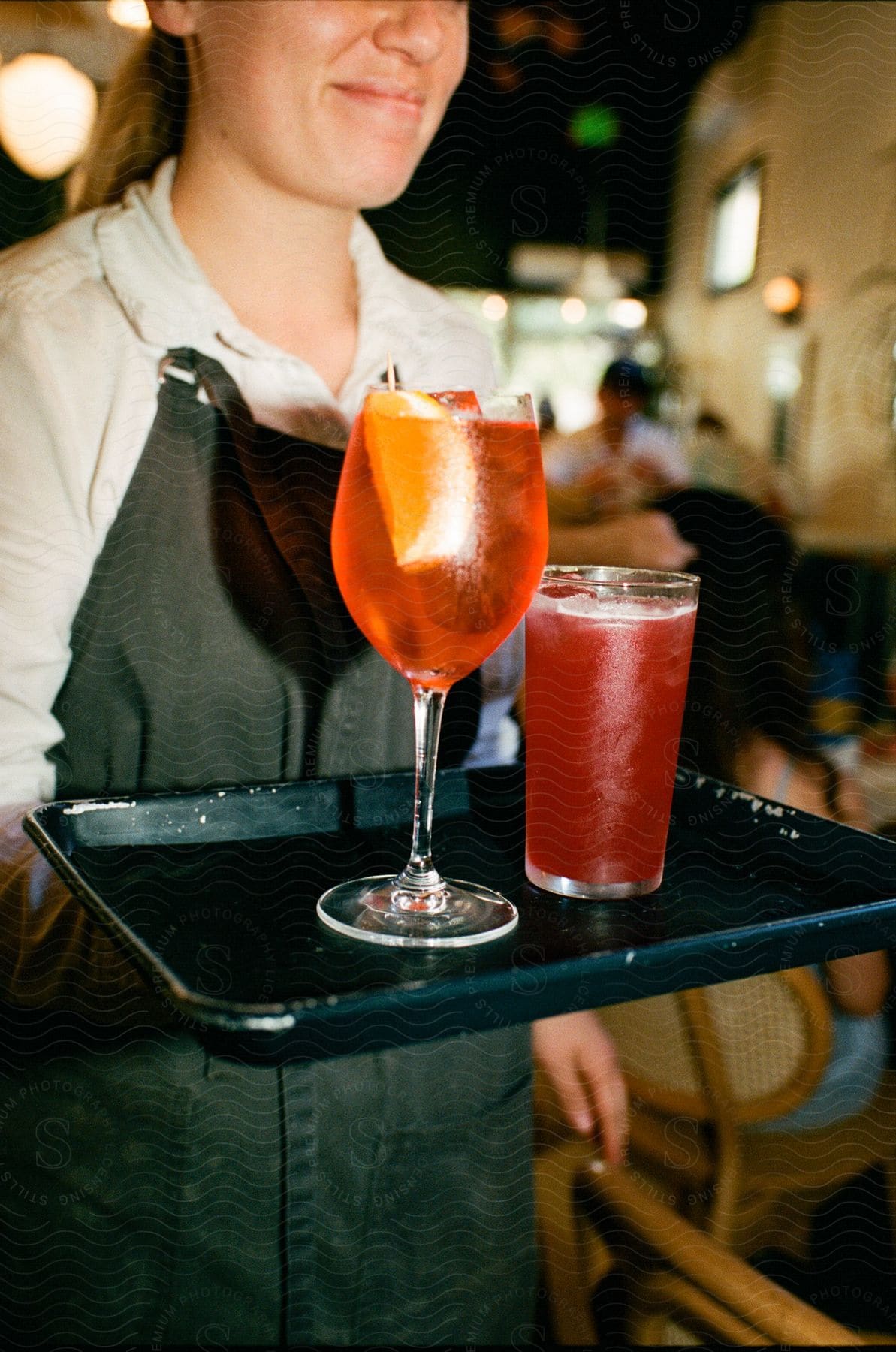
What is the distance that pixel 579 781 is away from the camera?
83cm

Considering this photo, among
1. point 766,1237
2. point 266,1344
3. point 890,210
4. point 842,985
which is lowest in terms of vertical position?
point 766,1237

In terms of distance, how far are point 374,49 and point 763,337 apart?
1.96ft

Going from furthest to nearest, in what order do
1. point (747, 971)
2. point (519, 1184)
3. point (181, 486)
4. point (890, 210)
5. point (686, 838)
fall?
1. point (890, 210)
2. point (519, 1184)
3. point (181, 486)
4. point (686, 838)
5. point (747, 971)

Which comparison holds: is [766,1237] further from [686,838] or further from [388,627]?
[388,627]

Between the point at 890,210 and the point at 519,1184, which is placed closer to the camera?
the point at 519,1184

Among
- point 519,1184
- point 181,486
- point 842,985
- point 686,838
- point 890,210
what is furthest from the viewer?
point 842,985

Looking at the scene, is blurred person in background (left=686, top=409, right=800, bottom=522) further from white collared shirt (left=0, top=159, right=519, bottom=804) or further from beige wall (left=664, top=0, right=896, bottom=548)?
white collared shirt (left=0, top=159, right=519, bottom=804)

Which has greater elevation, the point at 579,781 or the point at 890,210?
the point at 890,210

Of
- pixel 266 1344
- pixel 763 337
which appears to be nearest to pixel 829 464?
pixel 763 337

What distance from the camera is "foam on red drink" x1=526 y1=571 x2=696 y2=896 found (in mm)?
819

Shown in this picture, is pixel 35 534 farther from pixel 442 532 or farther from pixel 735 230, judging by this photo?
pixel 735 230

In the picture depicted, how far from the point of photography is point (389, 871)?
0.89 metres

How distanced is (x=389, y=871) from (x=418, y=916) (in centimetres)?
14

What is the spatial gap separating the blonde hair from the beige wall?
21.7 inches
